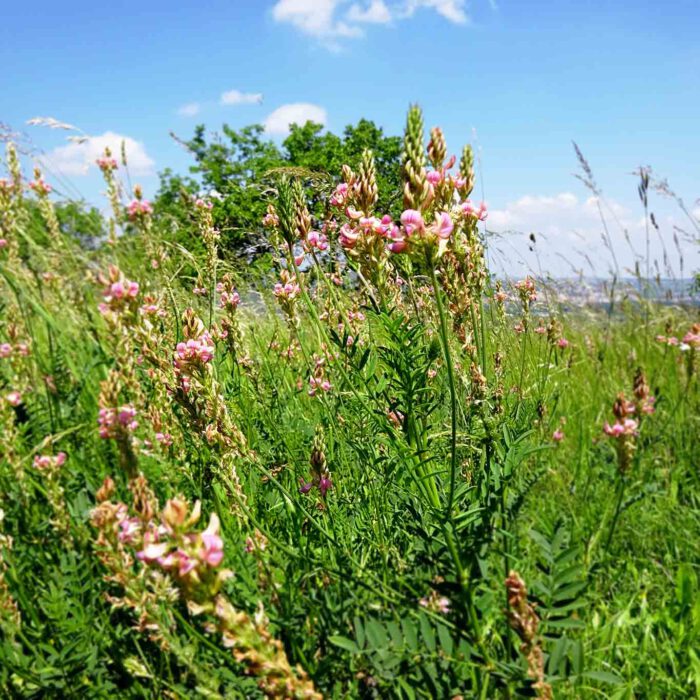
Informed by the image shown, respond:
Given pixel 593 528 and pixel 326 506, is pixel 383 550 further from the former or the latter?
pixel 593 528

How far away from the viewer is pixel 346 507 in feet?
6.86

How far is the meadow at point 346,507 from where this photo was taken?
132 cm

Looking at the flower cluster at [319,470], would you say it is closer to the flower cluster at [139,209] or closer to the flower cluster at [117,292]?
the flower cluster at [117,292]

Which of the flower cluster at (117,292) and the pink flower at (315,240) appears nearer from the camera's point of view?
the flower cluster at (117,292)

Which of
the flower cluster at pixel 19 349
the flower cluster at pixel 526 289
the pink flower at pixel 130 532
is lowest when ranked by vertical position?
the pink flower at pixel 130 532

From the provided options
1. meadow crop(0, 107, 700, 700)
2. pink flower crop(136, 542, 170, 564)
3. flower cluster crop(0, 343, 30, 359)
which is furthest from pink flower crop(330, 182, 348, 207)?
flower cluster crop(0, 343, 30, 359)

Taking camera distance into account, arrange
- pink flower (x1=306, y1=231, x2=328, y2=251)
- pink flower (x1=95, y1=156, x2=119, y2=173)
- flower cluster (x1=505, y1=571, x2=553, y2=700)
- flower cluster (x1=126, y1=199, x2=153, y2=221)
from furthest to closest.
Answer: pink flower (x1=95, y1=156, x2=119, y2=173) < flower cluster (x1=126, y1=199, x2=153, y2=221) < pink flower (x1=306, y1=231, x2=328, y2=251) < flower cluster (x1=505, y1=571, x2=553, y2=700)

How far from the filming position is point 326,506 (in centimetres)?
193

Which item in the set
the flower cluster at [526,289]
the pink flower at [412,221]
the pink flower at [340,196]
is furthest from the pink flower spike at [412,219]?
the flower cluster at [526,289]

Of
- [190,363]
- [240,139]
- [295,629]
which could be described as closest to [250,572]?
[295,629]

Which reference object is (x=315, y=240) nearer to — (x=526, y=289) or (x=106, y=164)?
(x=526, y=289)

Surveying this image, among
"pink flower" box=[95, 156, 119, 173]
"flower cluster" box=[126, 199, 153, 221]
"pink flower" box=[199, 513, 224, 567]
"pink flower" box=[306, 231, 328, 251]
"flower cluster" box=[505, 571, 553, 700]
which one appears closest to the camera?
"pink flower" box=[199, 513, 224, 567]

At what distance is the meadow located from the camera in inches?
51.9

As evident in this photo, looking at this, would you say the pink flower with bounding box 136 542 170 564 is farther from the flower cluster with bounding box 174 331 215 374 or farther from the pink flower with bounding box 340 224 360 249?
the pink flower with bounding box 340 224 360 249
